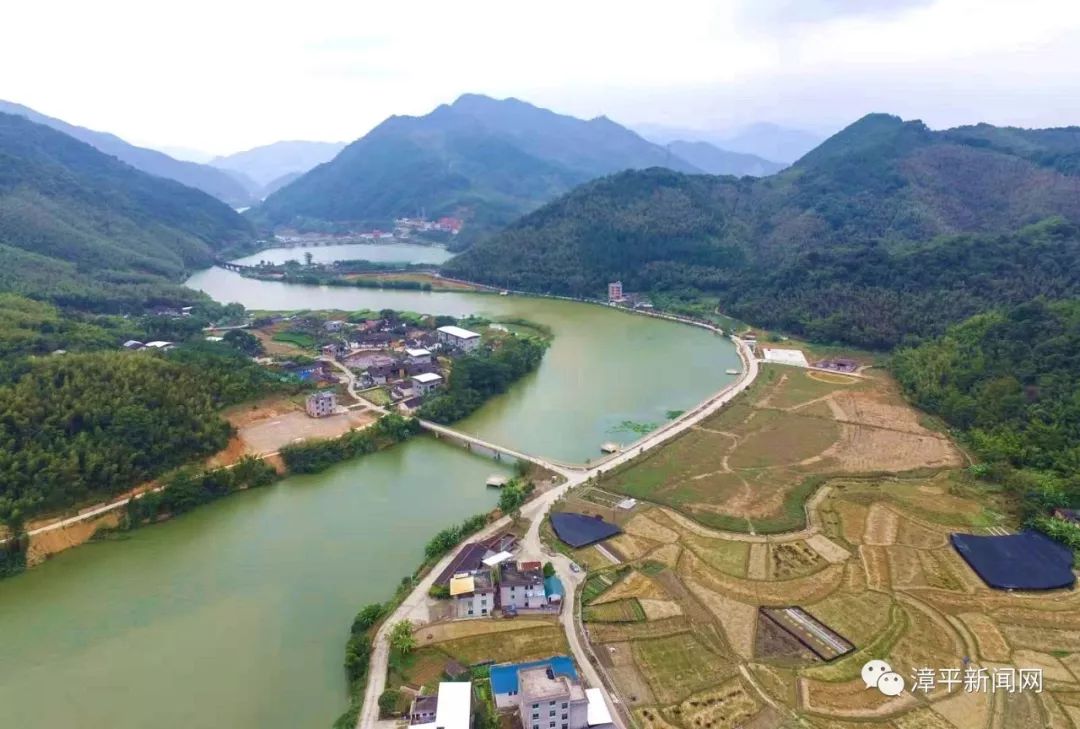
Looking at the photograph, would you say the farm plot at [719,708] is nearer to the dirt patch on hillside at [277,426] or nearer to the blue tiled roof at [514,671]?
the blue tiled roof at [514,671]

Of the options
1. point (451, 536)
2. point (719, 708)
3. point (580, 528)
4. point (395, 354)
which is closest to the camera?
point (719, 708)

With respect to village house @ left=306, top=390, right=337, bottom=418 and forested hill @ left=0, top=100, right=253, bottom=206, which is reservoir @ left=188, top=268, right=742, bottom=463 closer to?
village house @ left=306, top=390, right=337, bottom=418

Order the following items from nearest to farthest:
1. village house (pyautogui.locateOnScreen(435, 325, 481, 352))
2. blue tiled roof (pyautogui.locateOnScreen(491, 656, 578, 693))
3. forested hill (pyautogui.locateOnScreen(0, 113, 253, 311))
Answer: blue tiled roof (pyautogui.locateOnScreen(491, 656, 578, 693)), village house (pyautogui.locateOnScreen(435, 325, 481, 352)), forested hill (pyautogui.locateOnScreen(0, 113, 253, 311))

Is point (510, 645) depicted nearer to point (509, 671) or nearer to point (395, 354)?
point (509, 671)

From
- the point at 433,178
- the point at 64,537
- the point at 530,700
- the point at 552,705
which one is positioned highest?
the point at 433,178

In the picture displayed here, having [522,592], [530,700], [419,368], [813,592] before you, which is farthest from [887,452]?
[419,368]

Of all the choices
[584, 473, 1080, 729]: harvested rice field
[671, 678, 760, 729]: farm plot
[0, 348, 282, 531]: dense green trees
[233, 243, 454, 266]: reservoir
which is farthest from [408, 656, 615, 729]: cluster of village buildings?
[233, 243, 454, 266]: reservoir

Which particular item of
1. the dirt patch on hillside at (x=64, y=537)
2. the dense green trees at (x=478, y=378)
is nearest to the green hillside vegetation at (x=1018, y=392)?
the dense green trees at (x=478, y=378)

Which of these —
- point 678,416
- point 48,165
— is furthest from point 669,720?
point 48,165
